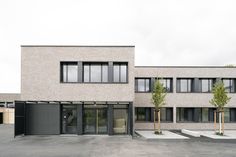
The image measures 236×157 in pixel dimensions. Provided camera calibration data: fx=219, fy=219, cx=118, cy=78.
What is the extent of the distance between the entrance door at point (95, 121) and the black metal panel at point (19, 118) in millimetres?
5569

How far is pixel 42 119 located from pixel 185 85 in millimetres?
16733

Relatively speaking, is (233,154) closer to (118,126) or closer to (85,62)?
(118,126)

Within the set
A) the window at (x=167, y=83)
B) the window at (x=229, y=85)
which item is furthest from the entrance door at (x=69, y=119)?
the window at (x=229, y=85)

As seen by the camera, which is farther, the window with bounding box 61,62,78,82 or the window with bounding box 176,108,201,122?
the window with bounding box 176,108,201,122

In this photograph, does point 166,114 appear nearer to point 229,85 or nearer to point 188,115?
point 188,115

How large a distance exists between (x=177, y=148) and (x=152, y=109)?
11.2 meters

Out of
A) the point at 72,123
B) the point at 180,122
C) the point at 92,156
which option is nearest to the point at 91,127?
the point at 72,123

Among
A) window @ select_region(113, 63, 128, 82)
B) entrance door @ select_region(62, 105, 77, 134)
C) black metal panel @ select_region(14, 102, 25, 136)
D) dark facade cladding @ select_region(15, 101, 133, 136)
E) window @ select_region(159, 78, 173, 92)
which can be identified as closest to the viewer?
black metal panel @ select_region(14, 102, 25, 136)

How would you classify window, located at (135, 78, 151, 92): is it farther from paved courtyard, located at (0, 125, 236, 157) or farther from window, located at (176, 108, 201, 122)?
paved courtyard, located at (0, 125, 236, 157)

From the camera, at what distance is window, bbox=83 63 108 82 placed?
20875 mm

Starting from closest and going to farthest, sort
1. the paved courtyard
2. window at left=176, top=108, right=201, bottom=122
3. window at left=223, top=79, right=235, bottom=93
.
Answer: the paved courtyard < window at left=176, top=108, right=201, bottom=122 < window at left=223, top=79, right=235, bottom=93

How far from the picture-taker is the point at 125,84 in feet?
67.3

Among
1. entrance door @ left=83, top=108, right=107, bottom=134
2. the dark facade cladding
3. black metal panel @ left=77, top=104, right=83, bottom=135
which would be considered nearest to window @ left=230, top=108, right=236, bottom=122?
the dark facade cladding

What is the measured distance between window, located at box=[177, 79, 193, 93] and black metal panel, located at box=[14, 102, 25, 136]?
683 inches
